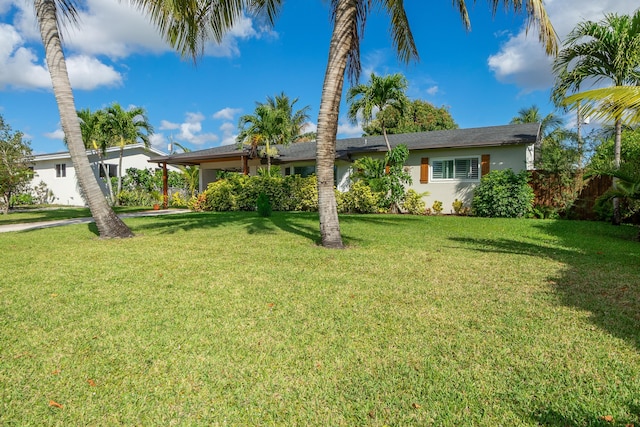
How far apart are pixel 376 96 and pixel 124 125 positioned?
17353mm

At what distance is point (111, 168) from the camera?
26.6m

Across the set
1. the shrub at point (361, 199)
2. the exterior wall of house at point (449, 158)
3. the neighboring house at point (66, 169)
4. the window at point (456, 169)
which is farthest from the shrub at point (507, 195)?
the neighboring house at point (66, 169)

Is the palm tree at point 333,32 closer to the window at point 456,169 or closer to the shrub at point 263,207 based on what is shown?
the shrub at point 263,207

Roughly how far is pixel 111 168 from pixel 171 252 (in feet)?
77.7

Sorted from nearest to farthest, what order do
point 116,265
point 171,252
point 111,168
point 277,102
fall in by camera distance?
point 116,265 → point 171,252 → point 111,168 → point 277,102

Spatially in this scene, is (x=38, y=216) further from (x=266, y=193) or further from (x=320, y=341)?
(x=320, y=341)

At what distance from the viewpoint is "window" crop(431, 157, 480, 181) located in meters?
16.1

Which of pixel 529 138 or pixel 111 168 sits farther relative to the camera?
pixel 111 168

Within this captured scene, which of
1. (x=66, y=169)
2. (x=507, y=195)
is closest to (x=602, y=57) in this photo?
(x=507, y=195)

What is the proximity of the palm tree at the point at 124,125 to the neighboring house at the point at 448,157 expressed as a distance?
6.39m

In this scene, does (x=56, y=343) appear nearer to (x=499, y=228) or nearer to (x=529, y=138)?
(x=499, y=228)

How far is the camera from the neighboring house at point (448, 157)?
50.1 feet

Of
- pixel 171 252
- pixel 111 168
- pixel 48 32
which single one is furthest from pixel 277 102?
pixel 171 252

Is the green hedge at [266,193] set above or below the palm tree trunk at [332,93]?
below
